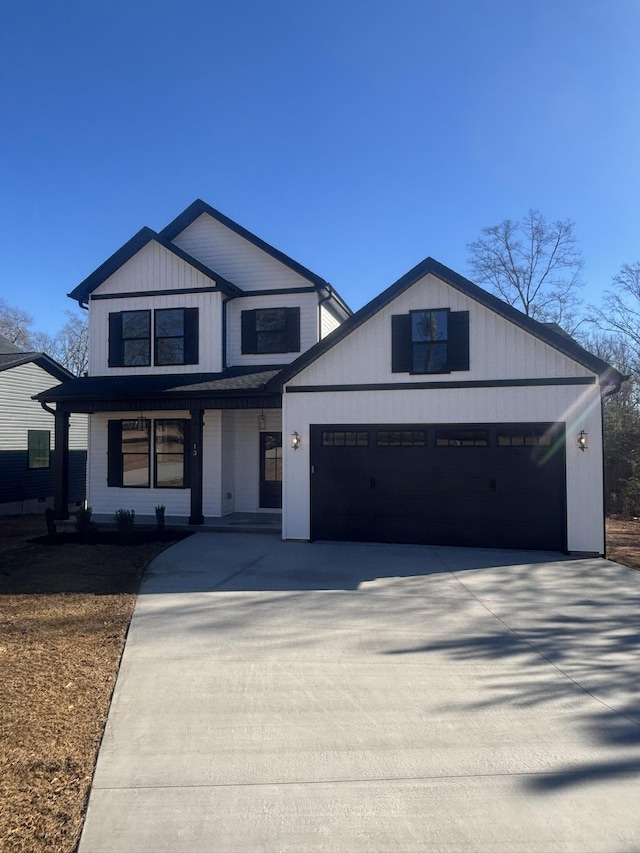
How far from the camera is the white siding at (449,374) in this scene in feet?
34.3

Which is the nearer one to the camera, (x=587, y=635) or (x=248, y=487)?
(x=587, y=635)

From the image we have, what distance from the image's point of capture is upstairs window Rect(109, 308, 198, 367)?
1418cm

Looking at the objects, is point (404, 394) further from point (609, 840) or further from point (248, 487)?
point (609, 840)

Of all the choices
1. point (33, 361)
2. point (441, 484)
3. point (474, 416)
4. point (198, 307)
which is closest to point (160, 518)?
point (198, 307)

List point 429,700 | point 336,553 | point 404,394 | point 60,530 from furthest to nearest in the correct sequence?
point 60,530 → point 404,394 → point 336,553 → point 429,700

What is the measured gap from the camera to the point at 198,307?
1413 centimetres

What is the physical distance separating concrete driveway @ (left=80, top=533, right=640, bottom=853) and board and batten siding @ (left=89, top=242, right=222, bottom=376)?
7.62 m

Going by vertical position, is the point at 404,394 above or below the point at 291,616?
above

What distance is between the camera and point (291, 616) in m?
6.63

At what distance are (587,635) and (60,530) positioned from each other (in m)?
11.4

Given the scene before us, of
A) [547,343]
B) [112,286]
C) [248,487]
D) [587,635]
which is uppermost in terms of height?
[112,286]

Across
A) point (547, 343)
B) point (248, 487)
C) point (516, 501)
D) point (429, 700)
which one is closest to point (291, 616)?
point (429, 700)

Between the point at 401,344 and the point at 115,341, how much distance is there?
25.9 feet

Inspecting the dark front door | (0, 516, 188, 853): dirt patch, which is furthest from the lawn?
the dark front door
